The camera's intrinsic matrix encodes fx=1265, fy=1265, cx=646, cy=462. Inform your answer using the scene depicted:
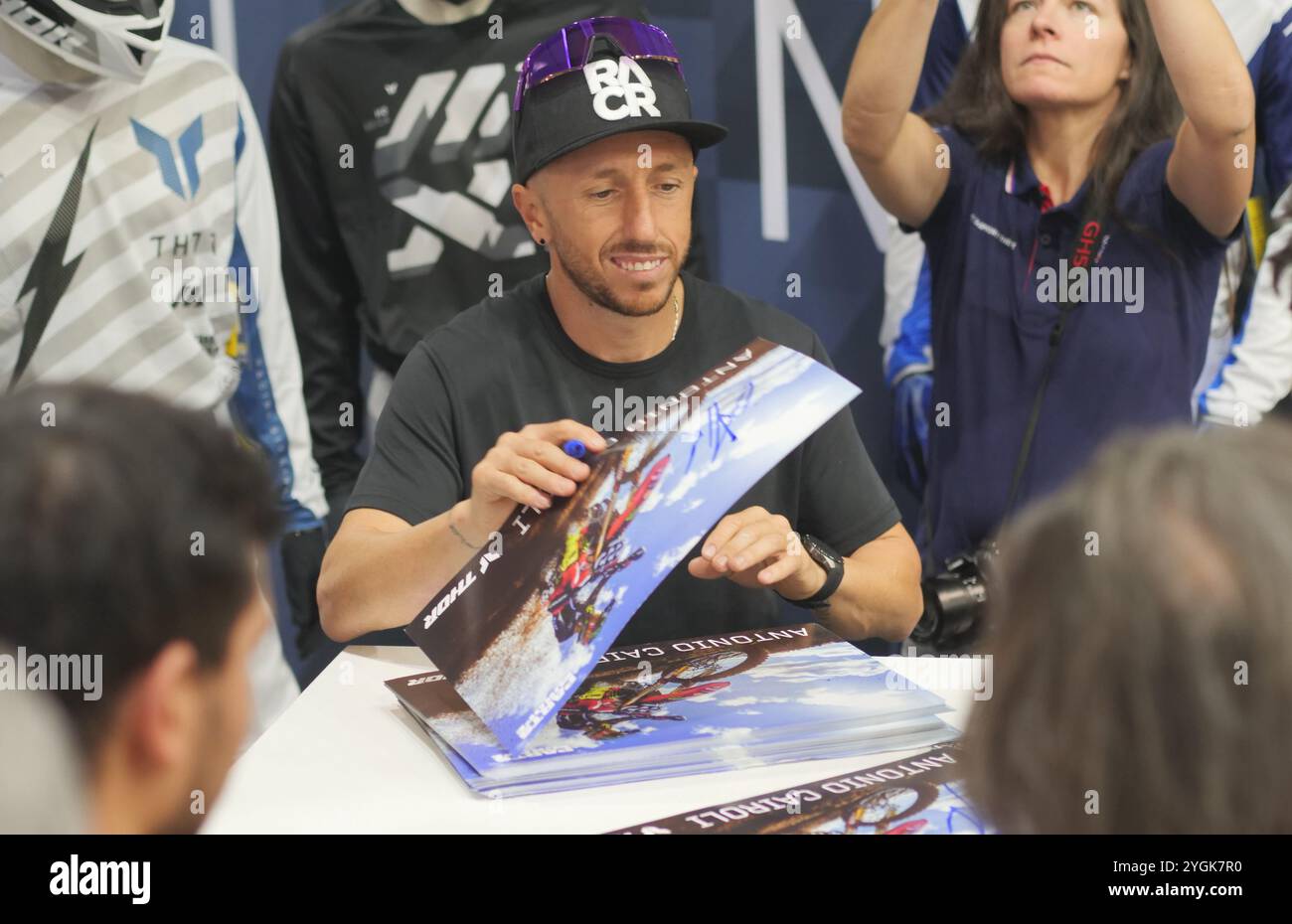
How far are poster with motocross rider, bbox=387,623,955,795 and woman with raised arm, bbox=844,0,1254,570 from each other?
3.83ft

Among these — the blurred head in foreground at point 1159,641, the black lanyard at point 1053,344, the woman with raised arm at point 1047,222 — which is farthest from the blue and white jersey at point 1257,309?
the blurred head in foreground at point 1159,641

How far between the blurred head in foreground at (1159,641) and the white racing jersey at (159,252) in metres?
2.20

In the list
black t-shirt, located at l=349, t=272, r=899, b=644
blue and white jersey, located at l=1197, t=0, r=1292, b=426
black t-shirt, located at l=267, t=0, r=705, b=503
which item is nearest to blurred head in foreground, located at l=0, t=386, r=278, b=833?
black t-shirt, located at l=349, t=272, r=899, b=644

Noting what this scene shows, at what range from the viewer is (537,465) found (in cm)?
138

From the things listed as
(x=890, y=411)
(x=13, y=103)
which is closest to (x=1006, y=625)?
(x=890, y=411)

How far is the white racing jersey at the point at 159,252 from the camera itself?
2.61 m

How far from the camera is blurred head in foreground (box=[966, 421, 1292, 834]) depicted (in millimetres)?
634

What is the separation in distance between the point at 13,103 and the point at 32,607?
2345 mm

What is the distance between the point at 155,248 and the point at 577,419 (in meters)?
1.28

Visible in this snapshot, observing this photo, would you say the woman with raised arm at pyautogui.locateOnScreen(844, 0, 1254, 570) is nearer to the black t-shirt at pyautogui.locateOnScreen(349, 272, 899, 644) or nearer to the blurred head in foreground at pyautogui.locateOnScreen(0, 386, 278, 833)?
the black t-shirt at pyautogui.locateOnScreen(349, 272, 899, 644)

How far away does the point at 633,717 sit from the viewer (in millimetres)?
1377
